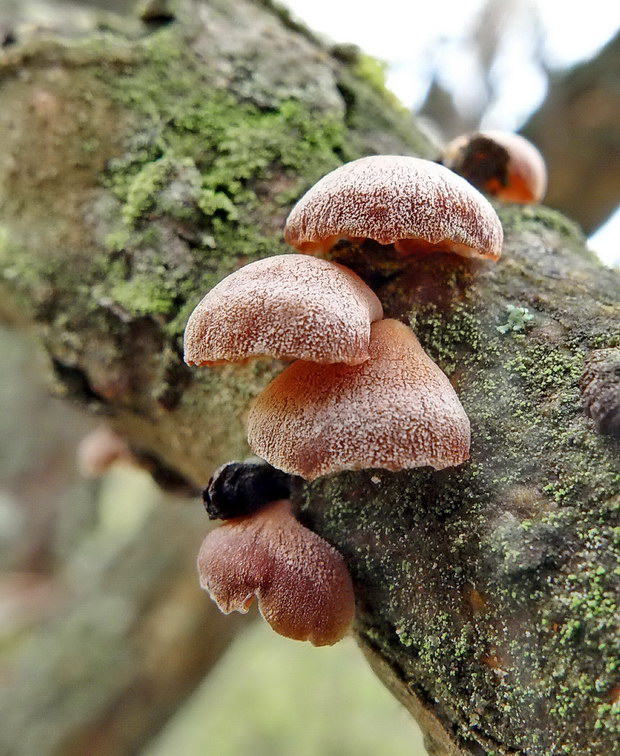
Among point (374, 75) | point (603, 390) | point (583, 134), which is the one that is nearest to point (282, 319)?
point (603, 390)

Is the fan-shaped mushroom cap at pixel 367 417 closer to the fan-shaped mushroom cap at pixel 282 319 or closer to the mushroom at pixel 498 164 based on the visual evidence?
the fan-shaped mushroom cap at pixel 282 319

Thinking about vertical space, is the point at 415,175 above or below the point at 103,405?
above

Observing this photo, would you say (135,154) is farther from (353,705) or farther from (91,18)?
(353,705)

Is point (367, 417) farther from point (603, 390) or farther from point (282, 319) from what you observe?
point (603, 390)

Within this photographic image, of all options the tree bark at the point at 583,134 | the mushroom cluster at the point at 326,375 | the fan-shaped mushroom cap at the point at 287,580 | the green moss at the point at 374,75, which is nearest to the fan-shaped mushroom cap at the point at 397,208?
the mushroom cluster at the point at 326,375

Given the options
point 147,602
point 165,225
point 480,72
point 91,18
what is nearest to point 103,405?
point 165,225

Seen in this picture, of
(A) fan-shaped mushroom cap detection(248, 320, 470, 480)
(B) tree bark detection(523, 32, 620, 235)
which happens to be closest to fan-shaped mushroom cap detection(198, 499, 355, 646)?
(A) fan-shaped mushroom cap detection(248, 320, 470, 480)

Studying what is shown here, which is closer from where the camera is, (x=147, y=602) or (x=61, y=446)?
(x=147, y=602)

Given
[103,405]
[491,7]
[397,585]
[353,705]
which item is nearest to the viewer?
[397,585]
